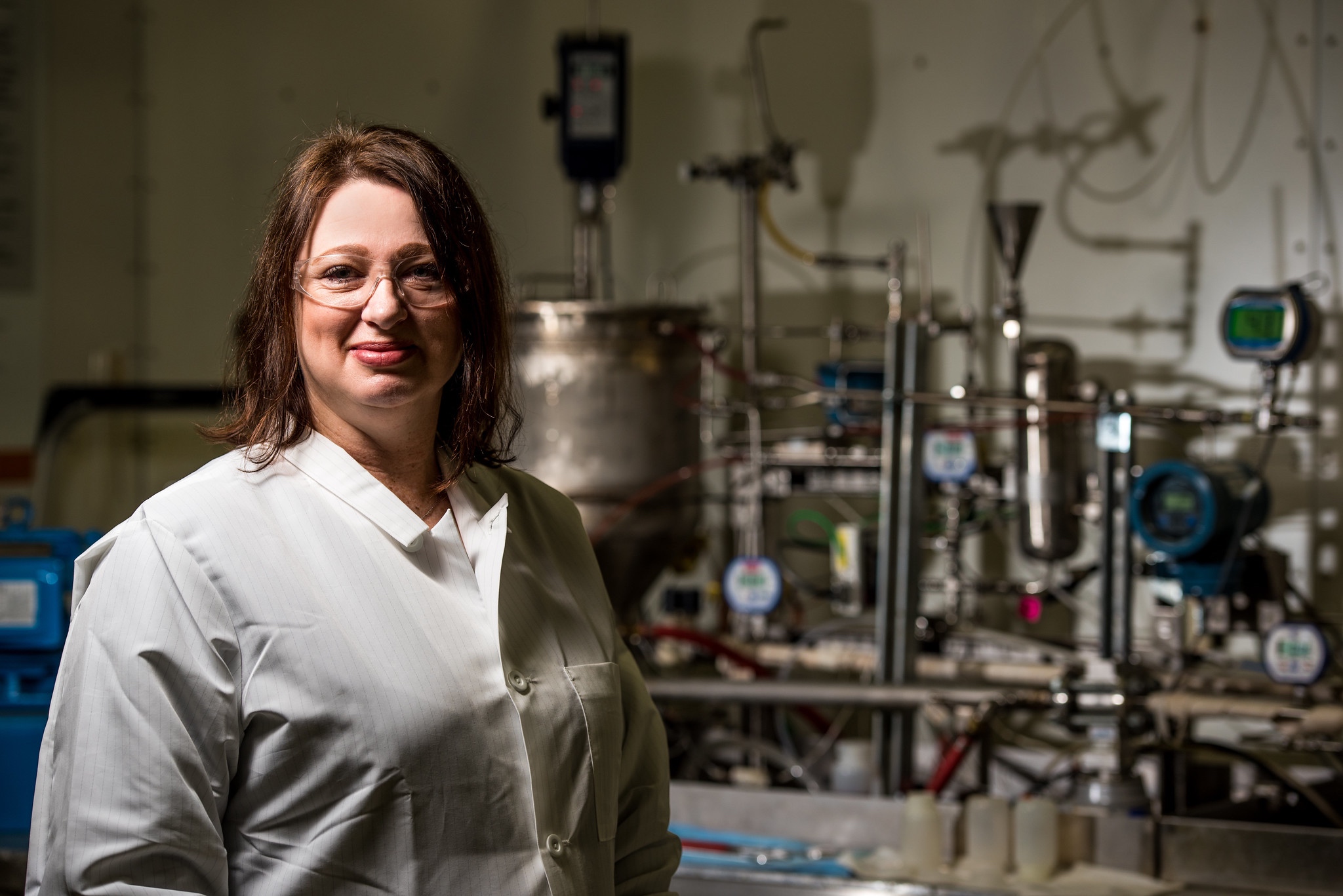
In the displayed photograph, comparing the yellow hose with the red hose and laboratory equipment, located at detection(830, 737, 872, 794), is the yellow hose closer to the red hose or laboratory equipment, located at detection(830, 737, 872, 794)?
the red hose

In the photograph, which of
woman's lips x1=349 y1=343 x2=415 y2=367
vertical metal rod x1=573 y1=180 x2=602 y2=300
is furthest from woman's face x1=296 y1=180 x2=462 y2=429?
vertical metal rod x1=573 y1=180 x2=602 y2=300

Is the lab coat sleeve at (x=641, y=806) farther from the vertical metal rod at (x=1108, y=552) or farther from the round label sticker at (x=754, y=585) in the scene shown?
the round label sticker at (x=754, y=585)

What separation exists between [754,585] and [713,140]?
1.28m

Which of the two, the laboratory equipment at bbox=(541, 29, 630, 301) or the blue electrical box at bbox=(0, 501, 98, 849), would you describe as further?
the laboratory equipment at bbox=(541, 29, 630, 301)

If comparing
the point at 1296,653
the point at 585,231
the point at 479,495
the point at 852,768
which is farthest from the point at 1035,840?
the point at 585,231

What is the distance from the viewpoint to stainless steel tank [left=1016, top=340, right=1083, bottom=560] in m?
2.59

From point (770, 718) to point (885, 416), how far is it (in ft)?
3.17

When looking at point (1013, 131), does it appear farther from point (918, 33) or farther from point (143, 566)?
point (143, 566)

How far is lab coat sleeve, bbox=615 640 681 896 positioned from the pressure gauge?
1.67 metres

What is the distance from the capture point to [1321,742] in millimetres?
2057

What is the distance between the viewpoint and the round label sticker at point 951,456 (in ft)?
8.45

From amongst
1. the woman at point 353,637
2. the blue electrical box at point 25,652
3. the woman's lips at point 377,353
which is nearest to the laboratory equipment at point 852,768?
the blue electrical box at point 25,652

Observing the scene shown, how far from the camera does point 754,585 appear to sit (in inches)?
102

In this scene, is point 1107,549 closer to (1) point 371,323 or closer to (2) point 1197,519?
(2) point 1197,519
